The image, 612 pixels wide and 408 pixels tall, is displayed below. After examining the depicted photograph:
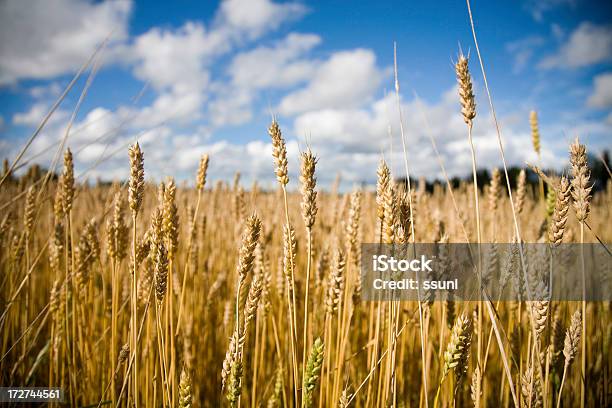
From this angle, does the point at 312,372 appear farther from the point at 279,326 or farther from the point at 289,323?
the point at 279,326

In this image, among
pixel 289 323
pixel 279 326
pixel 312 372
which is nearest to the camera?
pixel 312 372

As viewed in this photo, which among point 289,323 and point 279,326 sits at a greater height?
point 289,323

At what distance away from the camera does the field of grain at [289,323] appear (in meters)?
1.00

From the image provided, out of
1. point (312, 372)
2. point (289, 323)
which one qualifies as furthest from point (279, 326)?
point (312, 372)

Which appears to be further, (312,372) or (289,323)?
(289,323)

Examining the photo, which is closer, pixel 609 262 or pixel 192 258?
pixel 609 262

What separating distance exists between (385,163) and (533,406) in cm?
79

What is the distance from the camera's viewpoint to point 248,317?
98 centimetres

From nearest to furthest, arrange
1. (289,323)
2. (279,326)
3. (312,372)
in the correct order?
(312,372) < (289,323) < (279,326)

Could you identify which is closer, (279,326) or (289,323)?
(289,323)

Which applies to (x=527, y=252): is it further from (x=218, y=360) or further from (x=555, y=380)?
(x=218, y=360)

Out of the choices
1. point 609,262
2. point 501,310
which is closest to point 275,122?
point 609,262

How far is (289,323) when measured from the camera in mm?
1552

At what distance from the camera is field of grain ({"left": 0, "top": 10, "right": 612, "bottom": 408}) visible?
100cm
